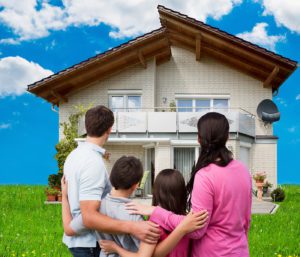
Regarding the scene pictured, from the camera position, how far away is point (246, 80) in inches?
958

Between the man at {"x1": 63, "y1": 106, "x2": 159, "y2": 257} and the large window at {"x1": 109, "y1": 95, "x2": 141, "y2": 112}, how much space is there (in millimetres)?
19972

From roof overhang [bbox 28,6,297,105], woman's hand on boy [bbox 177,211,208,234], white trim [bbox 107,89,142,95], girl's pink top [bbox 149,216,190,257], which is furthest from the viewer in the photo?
white trim [bbox 107,89,142,95]

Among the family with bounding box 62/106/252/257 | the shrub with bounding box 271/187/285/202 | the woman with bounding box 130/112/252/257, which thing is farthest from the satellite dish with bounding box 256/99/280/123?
the woman with bounding box 130/112/252/257

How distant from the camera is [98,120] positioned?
11.1 ft

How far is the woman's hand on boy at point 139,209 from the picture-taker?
10.5 feet

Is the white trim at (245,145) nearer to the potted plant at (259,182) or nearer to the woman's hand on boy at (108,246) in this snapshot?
the potted plant at (259,182)

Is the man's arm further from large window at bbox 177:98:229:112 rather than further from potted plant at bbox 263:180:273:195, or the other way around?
large window at bbox 177:98:229:112

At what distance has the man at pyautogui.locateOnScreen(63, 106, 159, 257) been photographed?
3.24 meters

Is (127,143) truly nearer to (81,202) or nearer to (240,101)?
(240,101)

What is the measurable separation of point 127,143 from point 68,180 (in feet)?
62.0

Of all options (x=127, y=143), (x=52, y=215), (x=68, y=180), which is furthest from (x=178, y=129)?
(x=68, y=180)

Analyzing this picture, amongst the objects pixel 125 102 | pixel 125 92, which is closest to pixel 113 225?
pixel 125 102

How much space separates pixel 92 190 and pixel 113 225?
254mm

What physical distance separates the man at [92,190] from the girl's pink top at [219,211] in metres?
0.18
